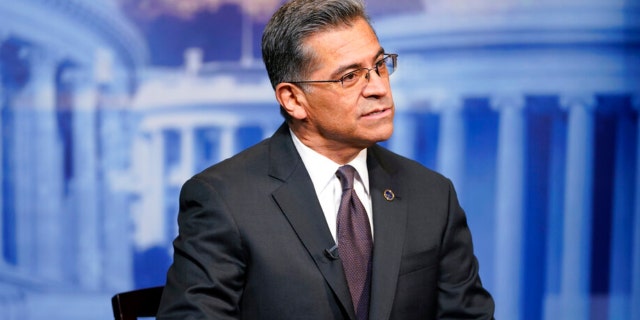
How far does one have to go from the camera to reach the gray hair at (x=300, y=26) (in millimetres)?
1764

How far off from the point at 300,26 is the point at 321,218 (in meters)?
0.44

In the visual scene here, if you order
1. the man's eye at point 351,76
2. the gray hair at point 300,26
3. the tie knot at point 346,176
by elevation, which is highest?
the gray hair at point 300,26

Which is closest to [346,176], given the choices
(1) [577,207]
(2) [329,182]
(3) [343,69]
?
(2) [329,182]

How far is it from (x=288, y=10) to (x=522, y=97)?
169 cm

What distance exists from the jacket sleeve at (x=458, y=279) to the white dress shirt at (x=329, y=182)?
20cm

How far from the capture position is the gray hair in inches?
69.4

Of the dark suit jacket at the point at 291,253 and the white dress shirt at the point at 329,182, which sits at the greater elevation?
the white dress shirt at the point at 329,182

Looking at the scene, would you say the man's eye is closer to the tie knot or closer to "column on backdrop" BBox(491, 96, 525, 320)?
the tie knot

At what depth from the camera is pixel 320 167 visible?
6.12 feet

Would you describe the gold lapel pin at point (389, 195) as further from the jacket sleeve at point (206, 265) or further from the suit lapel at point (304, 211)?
the jacket sleeve at point (206, 265)

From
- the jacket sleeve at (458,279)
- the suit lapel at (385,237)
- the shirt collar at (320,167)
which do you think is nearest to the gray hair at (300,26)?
the shirt collar at (320,167)

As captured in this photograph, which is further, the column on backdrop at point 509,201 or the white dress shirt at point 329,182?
the column on backdrop at point 509,201

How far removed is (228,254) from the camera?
1723mm

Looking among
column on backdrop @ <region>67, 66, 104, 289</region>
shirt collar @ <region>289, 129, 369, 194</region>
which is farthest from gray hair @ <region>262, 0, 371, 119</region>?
column on backdrop @ <region>67, 66, 104, 289</region>
